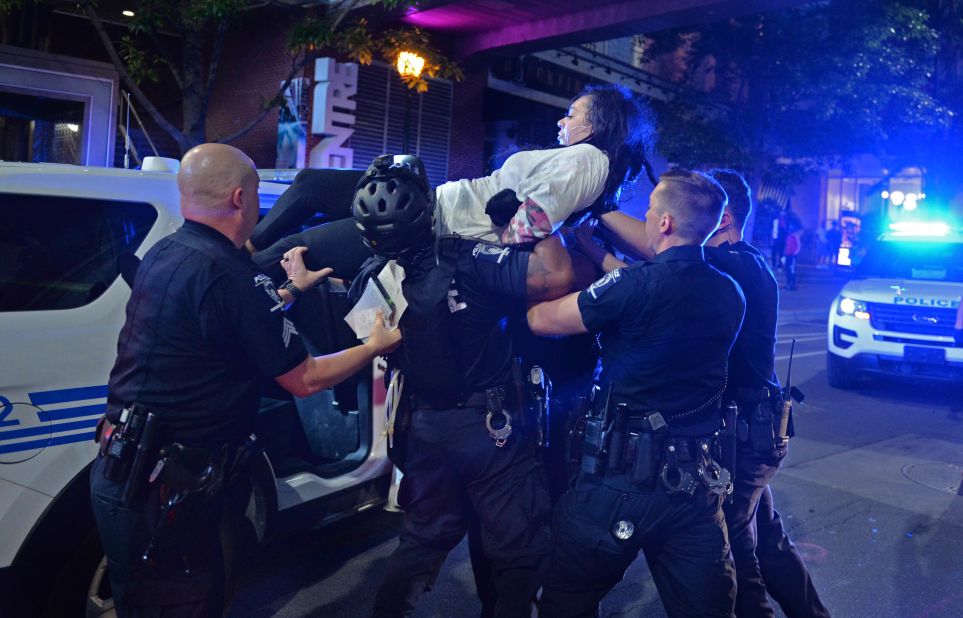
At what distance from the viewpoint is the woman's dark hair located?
117 inches

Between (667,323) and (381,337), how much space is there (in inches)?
36.6

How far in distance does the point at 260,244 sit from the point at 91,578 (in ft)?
4.61

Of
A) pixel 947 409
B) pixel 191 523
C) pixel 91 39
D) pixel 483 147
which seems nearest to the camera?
pixel 191 523

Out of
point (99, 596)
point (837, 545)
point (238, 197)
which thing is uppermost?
point (238, 197)

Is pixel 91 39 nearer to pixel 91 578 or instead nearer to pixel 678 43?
pixel 678 43

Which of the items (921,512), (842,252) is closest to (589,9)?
(842,252)

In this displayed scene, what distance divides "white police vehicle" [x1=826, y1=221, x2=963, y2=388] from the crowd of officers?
6928mm

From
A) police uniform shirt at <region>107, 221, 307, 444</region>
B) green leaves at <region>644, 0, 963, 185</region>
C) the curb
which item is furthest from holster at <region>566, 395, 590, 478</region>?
the curb

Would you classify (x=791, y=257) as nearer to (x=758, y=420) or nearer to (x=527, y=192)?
(x=758, y=420)

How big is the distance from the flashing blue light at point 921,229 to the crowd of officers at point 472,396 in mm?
7976

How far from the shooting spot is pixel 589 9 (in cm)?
1428

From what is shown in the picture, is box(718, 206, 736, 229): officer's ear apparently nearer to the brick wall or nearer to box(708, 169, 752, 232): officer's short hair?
box(708, 169, 752, 232): officer's short hair

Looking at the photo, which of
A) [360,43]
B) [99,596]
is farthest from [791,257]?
[99,596]

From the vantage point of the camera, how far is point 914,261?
977cm
